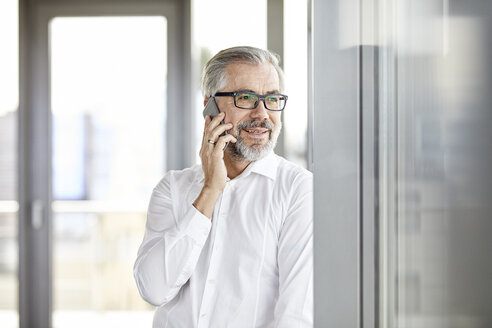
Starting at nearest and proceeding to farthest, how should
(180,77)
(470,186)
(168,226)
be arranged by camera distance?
(470,186)
(168,226)
(180,77)

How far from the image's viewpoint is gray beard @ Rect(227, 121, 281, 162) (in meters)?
1.48

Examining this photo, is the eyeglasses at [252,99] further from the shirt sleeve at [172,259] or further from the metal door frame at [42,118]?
the metal door frame at [42,118]

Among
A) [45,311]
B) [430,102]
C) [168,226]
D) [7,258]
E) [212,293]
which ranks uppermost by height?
[430,102]

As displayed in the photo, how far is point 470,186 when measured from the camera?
2.05ft

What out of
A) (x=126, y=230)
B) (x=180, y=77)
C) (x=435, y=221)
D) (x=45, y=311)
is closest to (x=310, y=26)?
(x=435, y=221)

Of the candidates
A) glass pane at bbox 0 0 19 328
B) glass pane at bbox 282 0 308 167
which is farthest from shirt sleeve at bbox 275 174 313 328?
glass pane at bbox 0 0 19 328

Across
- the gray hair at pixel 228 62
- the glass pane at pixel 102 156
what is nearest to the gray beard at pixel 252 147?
the gray hair at pixel 228 62

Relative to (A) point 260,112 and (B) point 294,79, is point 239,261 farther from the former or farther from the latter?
(B) point 294,79

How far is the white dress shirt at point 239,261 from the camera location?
132cm

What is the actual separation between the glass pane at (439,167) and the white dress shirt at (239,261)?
65 centimetres

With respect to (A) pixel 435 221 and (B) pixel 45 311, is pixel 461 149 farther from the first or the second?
(B) pixel 45 311

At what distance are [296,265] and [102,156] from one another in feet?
7.11

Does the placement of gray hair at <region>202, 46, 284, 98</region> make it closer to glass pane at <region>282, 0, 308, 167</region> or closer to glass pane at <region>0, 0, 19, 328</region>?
glass pane at <region>282, 0, 308, 167</region>

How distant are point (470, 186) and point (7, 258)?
10.1 feet
